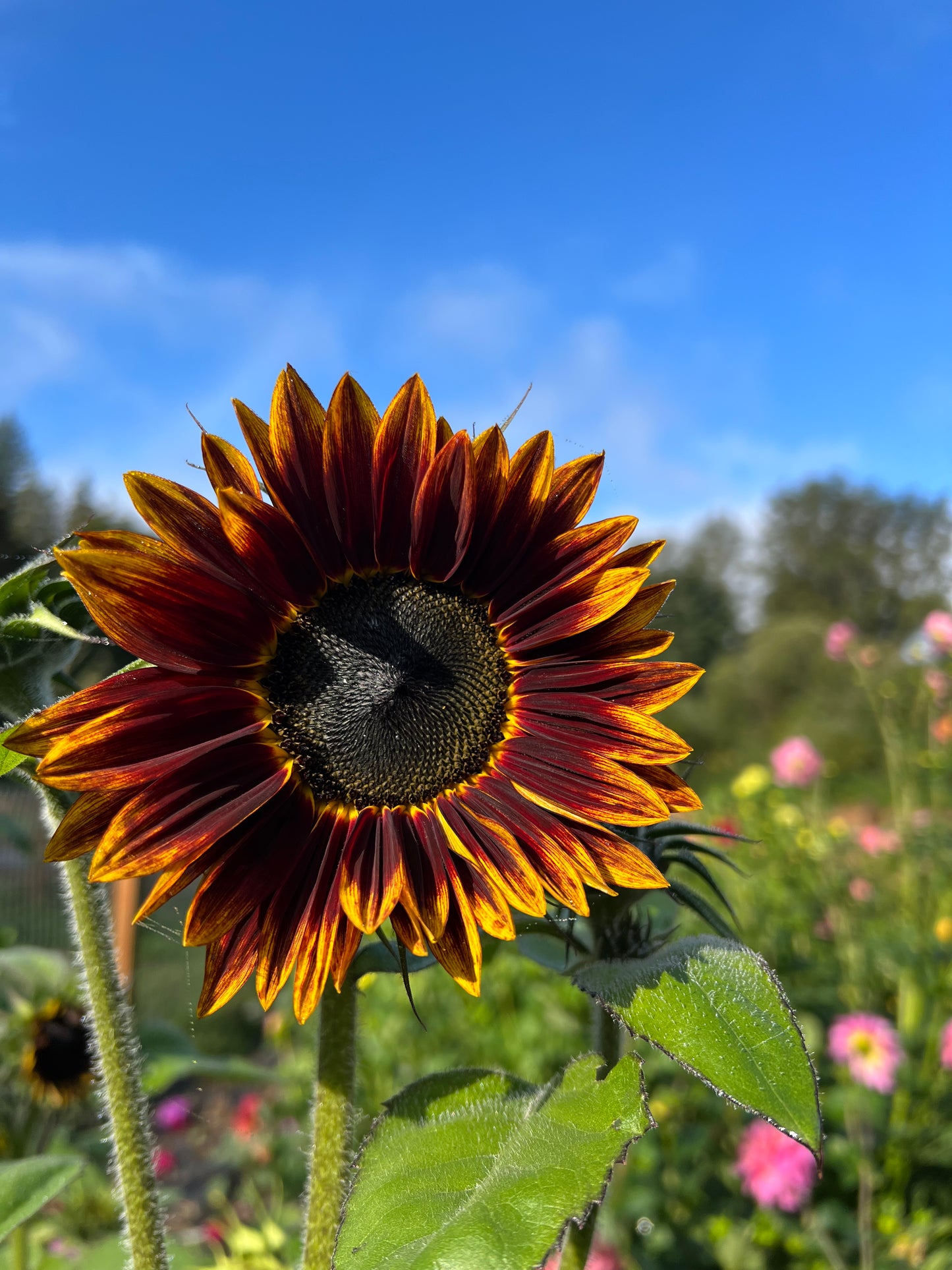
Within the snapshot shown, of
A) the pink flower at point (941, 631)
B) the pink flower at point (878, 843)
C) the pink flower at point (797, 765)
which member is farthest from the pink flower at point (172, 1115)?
the pink flower at point (941, 631)

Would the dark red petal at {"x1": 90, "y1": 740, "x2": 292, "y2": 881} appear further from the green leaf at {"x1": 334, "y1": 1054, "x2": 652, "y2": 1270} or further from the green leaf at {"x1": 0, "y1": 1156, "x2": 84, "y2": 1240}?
the green leaf at {"x1": 0, "y1": 1156, "x2": 84, "y2": 1240}

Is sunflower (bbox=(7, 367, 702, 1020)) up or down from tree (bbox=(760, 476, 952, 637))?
down

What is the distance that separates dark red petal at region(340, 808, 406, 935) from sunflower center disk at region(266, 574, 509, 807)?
2cm

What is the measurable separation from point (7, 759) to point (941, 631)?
13.4ft

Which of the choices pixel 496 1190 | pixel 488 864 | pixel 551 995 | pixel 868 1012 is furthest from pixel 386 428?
pixel 868 1012

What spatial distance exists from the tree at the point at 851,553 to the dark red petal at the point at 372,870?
22.6 m

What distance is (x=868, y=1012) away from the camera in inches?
123

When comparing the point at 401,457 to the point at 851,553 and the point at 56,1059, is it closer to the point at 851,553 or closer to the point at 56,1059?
the point at 56,1059

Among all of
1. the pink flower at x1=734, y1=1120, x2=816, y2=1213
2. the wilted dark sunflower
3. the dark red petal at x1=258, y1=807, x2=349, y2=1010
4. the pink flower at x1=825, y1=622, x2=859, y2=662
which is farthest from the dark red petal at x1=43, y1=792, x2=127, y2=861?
the pink flower at x1=825, y1=622, x2=859, y2=662

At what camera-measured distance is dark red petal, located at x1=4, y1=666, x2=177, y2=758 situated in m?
0.57

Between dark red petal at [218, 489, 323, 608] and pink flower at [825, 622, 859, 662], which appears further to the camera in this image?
pink flower at [825, 622, 859, 662]

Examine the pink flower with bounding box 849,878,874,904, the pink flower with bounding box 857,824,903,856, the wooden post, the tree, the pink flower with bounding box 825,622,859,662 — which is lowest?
the wooden post

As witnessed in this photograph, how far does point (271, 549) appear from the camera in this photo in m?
0.67

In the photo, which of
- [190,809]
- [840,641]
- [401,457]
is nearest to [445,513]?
[401,457]
